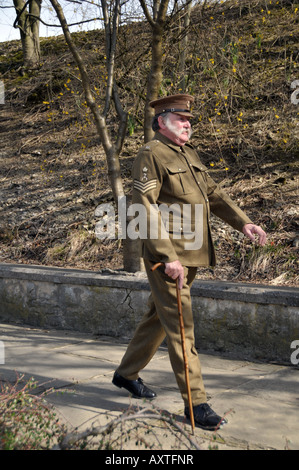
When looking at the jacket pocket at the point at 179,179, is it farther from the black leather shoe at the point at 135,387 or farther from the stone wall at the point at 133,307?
the stone wall at the point at 133,307

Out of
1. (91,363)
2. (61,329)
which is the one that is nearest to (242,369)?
(91,363)

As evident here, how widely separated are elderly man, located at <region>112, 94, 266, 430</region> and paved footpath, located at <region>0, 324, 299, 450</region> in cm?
19

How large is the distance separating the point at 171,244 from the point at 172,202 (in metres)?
0.36

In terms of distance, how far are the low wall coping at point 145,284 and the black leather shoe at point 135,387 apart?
1500 mm

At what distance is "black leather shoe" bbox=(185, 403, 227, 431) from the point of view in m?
3.59

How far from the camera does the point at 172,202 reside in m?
3.96

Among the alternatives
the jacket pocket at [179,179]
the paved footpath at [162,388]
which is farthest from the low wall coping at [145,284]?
the jacket pocket at [179,179]

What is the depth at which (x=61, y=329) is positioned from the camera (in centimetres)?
662

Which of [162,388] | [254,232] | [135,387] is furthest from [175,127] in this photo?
[162,388]

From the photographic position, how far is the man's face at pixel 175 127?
404cm

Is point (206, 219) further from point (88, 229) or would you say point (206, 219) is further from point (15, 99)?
point (15, 99)

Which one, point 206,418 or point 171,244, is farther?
point 171,244

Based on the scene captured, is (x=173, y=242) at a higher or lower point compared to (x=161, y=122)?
lower

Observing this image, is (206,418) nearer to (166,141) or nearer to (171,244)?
(171,244)
